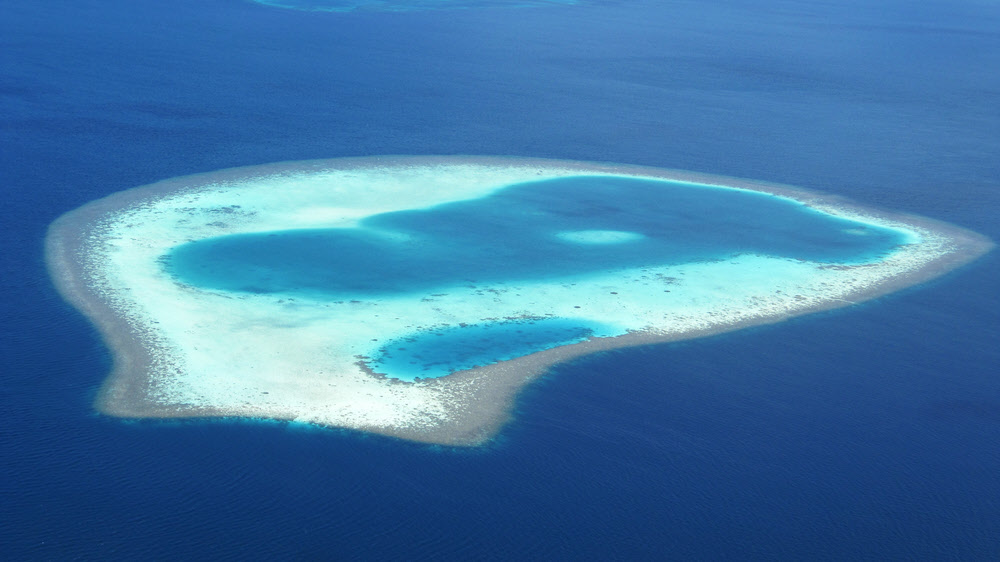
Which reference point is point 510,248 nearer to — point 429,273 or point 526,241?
point 526,241

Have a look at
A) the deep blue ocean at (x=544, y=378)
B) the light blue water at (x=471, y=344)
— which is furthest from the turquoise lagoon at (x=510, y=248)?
the deep blue ocean at (x=544, y=378)

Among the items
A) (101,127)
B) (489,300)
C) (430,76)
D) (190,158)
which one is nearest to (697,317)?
(489,300)

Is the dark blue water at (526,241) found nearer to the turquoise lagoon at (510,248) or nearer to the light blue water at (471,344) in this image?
the turquoise lagoon at (510,248)

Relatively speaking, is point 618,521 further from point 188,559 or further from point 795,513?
point 188,559

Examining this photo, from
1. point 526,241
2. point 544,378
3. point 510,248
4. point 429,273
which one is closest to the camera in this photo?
point 544,378

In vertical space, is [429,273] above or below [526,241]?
below

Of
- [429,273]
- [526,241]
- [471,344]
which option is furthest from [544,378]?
[526,241]
